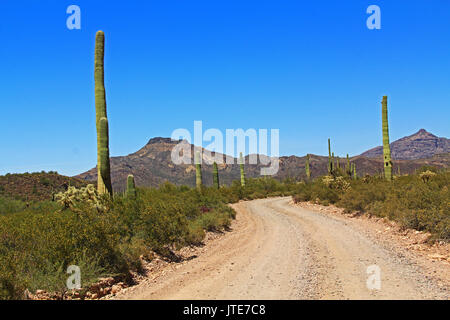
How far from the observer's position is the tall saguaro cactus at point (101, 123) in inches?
598

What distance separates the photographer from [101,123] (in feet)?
51.4

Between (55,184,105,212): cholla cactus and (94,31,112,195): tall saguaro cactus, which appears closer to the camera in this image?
(55,184,105,212): cholla cactus

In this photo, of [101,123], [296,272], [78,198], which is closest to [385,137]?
[101,123]

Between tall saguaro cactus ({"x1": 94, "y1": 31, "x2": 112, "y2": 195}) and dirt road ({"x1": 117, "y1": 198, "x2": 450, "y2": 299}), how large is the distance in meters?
5.30

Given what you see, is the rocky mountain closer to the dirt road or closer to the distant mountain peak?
the distant mountain peak

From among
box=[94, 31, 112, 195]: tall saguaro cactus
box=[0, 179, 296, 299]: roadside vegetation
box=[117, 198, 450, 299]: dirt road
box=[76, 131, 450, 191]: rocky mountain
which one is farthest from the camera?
box=[76, 131, 450, 191]: rocky mountain

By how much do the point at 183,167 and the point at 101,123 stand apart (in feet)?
387

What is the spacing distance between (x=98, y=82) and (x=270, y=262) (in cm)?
1155

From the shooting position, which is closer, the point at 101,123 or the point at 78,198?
the point at 78,198

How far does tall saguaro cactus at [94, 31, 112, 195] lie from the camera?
598 inches

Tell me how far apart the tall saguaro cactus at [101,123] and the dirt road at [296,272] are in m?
5.30

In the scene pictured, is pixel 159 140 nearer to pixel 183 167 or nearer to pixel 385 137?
pixel 183 167

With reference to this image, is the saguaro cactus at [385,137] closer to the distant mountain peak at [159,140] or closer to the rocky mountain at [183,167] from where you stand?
the rocky mountain at [183,167]

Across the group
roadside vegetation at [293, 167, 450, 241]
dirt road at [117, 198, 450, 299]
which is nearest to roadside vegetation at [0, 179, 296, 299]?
dirt road at [117, 198, 450, 299]
